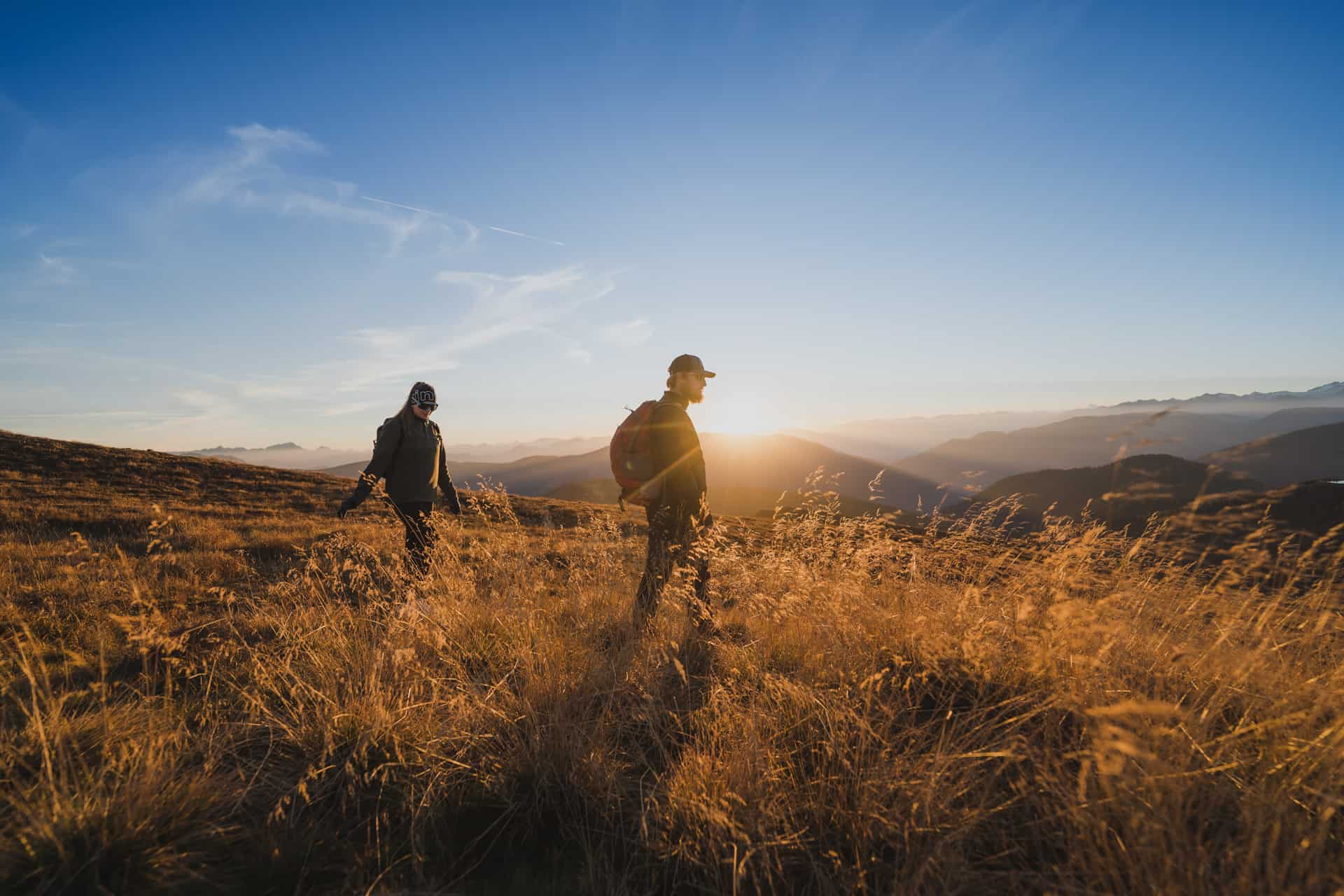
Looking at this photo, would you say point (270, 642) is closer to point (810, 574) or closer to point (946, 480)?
point (810, 574)

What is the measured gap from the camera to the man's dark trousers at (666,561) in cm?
415

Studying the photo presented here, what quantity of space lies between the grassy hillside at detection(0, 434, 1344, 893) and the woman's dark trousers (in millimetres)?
1082

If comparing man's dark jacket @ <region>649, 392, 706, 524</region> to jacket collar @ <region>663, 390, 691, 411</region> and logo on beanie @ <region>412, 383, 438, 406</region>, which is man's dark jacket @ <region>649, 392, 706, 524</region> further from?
logo on beanie @ <region>412, 383, 438, 406</region>

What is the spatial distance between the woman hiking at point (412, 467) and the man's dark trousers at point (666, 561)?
235 cm

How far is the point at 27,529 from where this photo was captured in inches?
360

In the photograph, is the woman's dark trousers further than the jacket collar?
Yes

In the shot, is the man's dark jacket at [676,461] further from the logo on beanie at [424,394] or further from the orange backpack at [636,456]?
the logo on beanie at [424,394]

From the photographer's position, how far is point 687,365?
4.56m

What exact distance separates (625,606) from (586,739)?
79.7 inches

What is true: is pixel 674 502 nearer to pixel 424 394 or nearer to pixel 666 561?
pixel 666 561

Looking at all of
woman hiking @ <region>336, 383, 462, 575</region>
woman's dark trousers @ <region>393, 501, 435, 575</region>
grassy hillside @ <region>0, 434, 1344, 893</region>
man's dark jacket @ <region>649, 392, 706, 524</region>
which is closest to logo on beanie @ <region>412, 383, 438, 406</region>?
woman hiking @ <region>336, 383, 462, 575</region>

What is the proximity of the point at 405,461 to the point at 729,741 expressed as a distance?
14.7 feet

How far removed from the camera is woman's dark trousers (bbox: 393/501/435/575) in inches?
213

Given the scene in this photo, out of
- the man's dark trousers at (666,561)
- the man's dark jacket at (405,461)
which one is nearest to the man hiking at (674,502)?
the man's dark trousers at (666,561)
